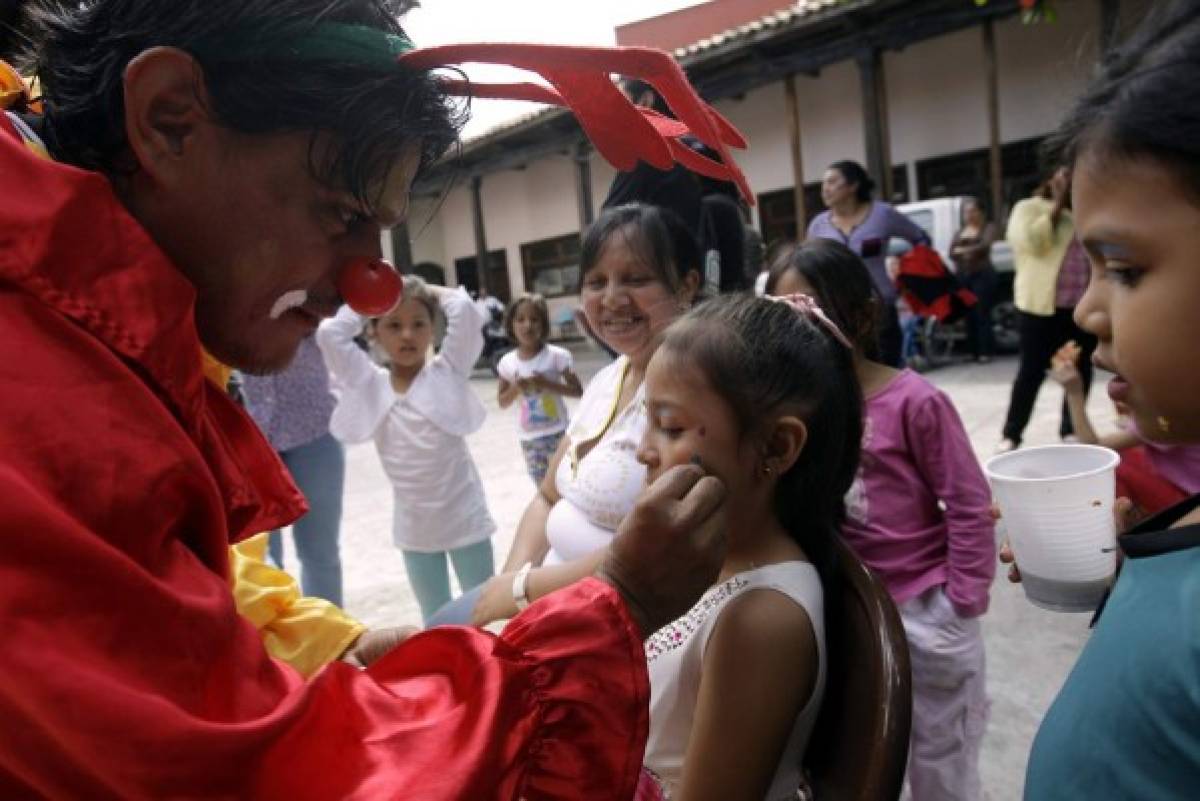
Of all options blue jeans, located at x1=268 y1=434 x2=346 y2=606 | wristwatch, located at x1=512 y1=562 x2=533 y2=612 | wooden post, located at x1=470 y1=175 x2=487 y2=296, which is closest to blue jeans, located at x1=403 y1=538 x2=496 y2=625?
blue jeans, located at x1=268 y1=434 x2=346 y2=606

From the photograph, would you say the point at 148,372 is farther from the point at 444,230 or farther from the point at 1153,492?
the point at 444,230

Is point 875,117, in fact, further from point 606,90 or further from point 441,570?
point 606,90

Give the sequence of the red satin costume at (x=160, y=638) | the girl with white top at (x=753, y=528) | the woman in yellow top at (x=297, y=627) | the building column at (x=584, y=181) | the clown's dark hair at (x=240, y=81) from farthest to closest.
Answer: the building column at (x=584, y=181), the woman in yellow top at (x=297, y=627), the girl with white top at (x=753, y=528), the clown's dark hair at (x=240, y=81), the red satin costume at (x=160, y=638)

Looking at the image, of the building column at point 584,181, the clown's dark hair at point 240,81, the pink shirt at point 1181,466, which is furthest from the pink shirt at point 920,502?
the building column at point 584,181

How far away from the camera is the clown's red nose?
3.10 feet

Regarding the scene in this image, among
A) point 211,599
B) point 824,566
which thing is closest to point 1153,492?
point 824,566

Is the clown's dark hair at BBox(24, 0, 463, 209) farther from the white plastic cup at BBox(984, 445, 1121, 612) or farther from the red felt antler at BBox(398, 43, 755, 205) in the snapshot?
the white plastic cup at BBox(984, 445, 1121, 612)

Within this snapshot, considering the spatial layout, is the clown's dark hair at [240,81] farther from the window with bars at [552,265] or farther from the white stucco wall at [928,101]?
the window with bars at [552,265]

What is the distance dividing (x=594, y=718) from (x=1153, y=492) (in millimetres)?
1596

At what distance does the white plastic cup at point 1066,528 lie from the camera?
1231 millimetres

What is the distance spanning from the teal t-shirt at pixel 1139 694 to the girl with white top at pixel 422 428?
2636 mm

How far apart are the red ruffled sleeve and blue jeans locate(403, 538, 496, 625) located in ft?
8.07

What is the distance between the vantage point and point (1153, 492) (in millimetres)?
1855

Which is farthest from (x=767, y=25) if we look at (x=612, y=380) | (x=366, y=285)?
(x=366, y=285)
